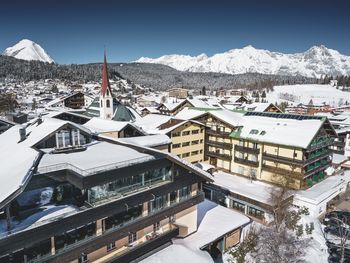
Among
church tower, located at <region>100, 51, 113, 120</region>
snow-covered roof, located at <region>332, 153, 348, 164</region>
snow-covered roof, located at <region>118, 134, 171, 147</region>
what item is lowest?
snow-covered roof, located at <region>332, 153, 348, 164</region>

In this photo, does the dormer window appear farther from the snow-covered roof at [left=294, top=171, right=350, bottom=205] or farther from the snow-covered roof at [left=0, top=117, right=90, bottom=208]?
the snow-covered roof at [left=294, top=171, right=350, bottom=205]

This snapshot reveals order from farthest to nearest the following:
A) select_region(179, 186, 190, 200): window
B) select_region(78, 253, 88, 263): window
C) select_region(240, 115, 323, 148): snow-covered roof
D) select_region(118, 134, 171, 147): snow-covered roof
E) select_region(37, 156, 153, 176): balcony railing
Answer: select_region(240, 115, 323, 148): snow-covered roof → select_region(118, 134, 171, 147): snow-covered roof → select_region(179, 186, 190, 200): window → select_region(78, 253, 88, 263): window → select_region(37, 156, 153, 176): balcony railing

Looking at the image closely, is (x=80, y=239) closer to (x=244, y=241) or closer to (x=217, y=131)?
(x=244, y=241)

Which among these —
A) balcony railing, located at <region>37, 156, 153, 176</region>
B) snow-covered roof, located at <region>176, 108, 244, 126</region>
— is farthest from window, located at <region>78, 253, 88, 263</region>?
snow-covered roof, located at <region>176, 108, 244, 126</region>

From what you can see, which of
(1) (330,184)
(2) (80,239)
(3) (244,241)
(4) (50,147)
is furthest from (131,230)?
(1) (330,184)

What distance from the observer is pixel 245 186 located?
3669cm

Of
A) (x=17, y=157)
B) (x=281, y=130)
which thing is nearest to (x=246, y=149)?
(x=281, y=130)

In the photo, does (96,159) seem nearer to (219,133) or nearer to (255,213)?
(255,213)

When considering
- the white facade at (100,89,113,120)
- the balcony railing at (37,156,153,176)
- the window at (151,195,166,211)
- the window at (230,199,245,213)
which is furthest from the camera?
the white facade at (100,89,113,120)

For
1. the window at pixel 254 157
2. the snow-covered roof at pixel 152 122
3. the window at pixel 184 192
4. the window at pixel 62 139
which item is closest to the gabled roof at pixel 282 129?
the window at pixel 254 157

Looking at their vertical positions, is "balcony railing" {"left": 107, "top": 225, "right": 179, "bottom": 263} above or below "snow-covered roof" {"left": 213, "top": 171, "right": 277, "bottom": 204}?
above

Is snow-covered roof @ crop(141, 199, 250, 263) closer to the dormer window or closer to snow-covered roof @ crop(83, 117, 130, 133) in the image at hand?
the dormer window

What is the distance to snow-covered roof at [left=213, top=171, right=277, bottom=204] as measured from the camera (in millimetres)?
32500

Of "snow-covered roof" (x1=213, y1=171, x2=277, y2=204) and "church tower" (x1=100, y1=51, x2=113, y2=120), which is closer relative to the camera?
"snow-covered roof" (x1=213, y1=171, x2=277, y2=204)
